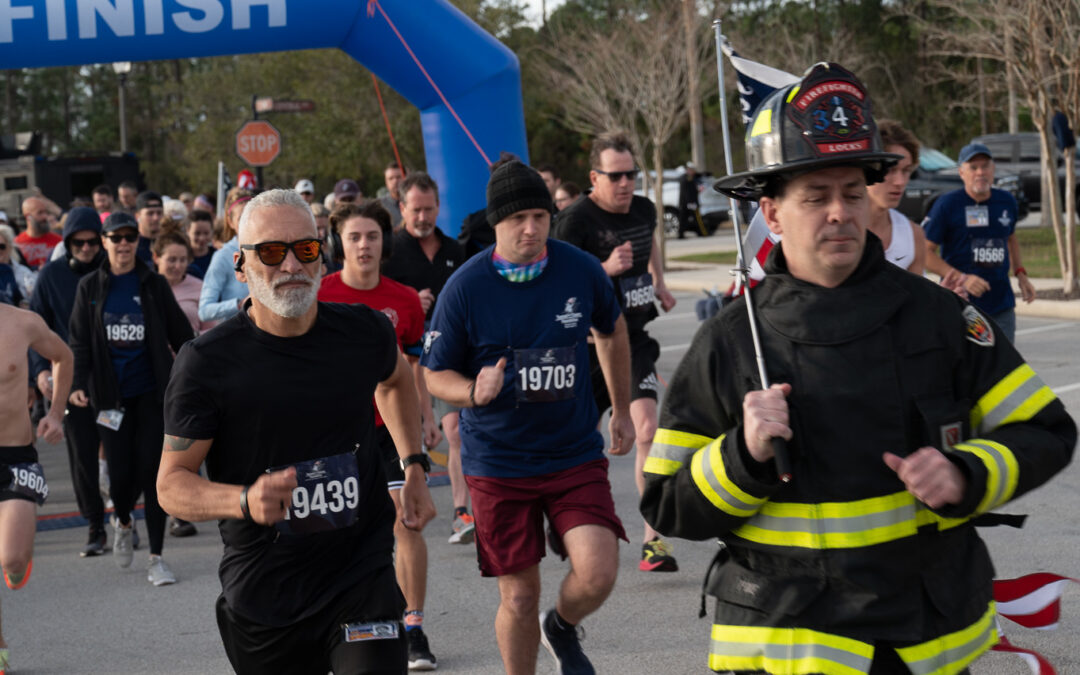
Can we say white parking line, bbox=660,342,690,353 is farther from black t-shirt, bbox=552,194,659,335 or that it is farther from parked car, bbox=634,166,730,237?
parked car, bbox=634,166,730,237

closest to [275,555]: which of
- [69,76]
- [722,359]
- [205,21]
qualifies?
[722,359]

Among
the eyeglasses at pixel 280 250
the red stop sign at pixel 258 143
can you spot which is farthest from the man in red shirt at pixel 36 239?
the eyeglasses at pixel 280 250

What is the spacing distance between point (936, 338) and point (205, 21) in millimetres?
8283

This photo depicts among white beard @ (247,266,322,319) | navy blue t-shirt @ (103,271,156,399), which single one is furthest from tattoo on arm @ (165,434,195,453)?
navy blue t-shirt @ (103,271,156,399)

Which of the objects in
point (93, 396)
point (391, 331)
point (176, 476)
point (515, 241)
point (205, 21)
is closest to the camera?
point (176, 476)

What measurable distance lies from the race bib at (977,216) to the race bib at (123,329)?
5.38 m

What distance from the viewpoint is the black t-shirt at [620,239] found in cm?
735

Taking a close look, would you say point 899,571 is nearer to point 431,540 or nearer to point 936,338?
point 936,338

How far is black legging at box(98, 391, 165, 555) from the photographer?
770 centimetres

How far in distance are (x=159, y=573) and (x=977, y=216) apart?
18.7ft

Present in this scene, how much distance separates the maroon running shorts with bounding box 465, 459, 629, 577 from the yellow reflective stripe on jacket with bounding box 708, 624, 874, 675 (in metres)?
2.22

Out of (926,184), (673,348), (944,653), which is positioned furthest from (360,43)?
(926,184)

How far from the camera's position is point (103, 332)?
305 inches

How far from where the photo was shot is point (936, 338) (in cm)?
272
